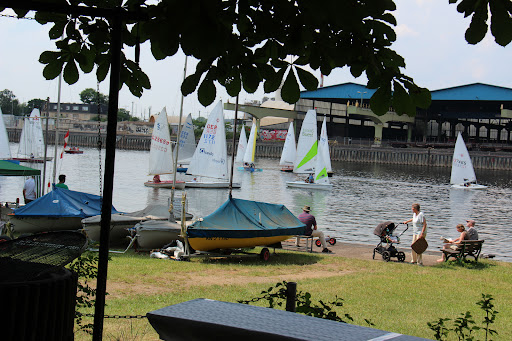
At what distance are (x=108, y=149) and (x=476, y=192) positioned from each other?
53741 millimetres

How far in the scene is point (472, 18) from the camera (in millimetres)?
3785

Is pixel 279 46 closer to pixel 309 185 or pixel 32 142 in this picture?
pixel 309 185

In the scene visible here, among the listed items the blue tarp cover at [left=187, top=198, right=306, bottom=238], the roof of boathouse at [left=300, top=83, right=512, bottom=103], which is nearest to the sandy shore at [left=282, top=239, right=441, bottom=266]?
the blue tarp cover at [left=187, top=198, right=306, bottom=238]

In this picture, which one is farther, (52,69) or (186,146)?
(186,146)

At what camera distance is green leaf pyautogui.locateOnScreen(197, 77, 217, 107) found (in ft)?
13.1

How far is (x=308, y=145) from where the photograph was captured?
48.1 meters

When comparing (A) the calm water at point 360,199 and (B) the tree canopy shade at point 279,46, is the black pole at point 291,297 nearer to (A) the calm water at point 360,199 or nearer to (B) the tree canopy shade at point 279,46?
(B) the tree canopy shade at point 279,46

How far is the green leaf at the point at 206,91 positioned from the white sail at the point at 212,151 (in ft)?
116

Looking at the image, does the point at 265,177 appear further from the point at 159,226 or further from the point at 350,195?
the point at 159,226

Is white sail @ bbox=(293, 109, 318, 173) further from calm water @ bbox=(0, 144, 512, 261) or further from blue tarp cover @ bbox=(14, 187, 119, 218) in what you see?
blue tarp cover @ bbox=(14, 187, 119, 218)

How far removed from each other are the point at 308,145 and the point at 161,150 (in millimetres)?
11766

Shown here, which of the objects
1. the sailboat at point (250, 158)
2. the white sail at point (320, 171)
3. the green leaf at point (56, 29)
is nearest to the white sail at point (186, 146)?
the white sail at point (320, 171)

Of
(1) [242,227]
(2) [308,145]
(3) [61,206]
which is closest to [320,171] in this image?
(2) [308,145]

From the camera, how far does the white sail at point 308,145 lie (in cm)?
4756
